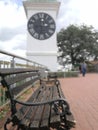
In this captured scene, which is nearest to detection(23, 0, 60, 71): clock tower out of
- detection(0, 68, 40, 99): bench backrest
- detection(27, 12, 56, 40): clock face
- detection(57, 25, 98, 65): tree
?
detection(27, 12, 56, 40): clock face

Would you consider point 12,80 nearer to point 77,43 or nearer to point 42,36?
point 42,36

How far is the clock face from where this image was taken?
35938mm

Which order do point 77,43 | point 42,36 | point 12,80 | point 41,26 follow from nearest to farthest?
1. point 12,80
2. point 41,26
3. point 42,36
4. point 77,43

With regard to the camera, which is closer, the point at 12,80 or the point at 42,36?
the point at 12,80

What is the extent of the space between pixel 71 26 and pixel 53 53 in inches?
1620

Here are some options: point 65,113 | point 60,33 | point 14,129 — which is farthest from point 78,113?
point 60,33

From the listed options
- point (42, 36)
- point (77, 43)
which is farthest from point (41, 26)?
point (77, 43)

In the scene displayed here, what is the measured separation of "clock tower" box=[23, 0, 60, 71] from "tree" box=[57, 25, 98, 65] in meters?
37.5

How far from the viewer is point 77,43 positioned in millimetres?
75625

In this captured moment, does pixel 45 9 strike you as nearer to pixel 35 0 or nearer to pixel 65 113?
pixel 35 0

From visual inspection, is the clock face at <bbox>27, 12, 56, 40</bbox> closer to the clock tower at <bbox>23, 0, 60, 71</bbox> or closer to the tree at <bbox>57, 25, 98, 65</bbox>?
the clock tower at <bbox>23, 0, 60, 71</bbox>

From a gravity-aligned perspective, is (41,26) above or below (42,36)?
above

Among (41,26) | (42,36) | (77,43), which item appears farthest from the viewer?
(77,43)

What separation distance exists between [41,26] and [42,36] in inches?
44.2
